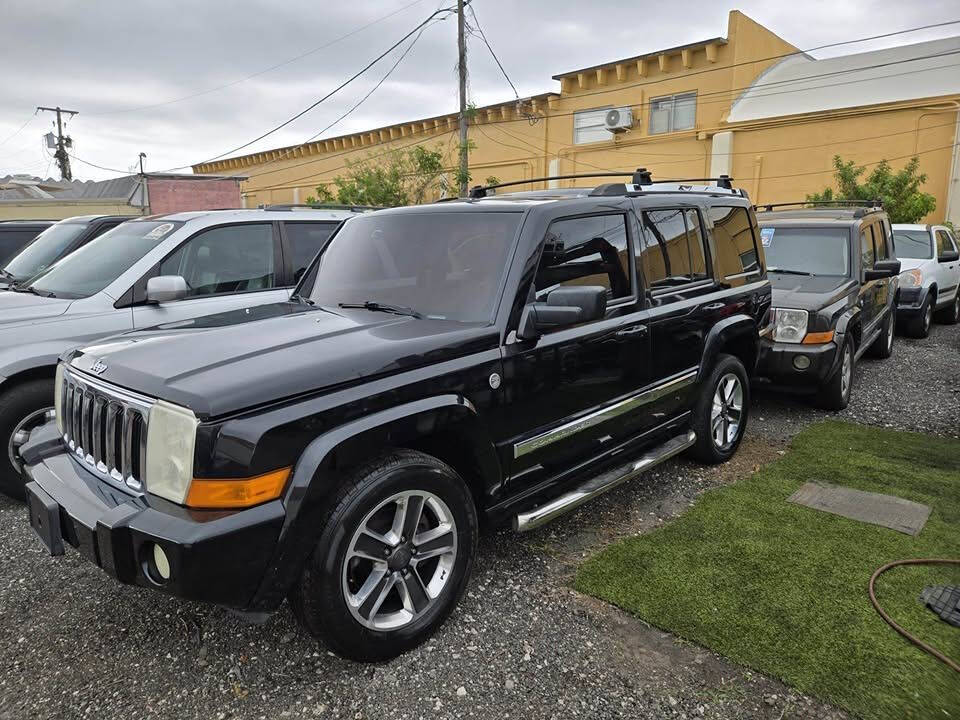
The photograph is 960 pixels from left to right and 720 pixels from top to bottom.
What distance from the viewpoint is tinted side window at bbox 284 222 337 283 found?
19.1 ft

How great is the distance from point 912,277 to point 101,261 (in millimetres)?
10653

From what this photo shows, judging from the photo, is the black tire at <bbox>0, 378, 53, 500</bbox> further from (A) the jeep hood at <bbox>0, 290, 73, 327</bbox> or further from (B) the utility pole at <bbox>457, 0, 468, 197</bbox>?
(B) the utility pole at <bbox>457, 0, 468, 197</bbox>

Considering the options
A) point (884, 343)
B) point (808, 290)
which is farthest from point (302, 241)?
point (884, 343)

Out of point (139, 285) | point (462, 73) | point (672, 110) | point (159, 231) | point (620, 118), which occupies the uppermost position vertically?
point (462, 73)

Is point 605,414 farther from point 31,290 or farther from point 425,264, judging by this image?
point 31,290

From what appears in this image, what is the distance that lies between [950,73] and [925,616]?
57.5 feet

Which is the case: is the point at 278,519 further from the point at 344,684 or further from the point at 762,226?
the point at 762,226

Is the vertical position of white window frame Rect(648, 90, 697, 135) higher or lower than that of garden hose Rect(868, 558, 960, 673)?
higher

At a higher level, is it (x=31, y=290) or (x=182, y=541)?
(x=31, y=290)

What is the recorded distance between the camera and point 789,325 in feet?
19.7

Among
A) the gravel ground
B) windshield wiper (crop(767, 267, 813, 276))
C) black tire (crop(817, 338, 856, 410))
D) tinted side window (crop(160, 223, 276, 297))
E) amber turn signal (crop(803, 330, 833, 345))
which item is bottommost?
the gravel ground

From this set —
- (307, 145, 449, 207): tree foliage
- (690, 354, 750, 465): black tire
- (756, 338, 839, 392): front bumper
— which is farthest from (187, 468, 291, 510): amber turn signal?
(307, 145, 449, 207): tree foliage

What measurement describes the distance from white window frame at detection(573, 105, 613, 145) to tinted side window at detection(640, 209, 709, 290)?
19.2 meters

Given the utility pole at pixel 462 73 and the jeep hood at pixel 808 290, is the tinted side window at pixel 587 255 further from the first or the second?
the utility pole at pixel 462 73
